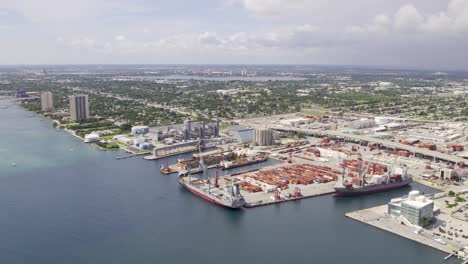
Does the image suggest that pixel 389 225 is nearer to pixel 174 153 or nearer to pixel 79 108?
pixel 174 153

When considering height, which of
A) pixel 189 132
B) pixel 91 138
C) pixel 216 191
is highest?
pixel 189 132

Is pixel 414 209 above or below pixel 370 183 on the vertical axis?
above

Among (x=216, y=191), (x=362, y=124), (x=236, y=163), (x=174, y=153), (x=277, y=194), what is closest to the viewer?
(x=277, y=194)

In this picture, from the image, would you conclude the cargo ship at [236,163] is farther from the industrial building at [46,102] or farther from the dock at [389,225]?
the industrial building at [46,102]

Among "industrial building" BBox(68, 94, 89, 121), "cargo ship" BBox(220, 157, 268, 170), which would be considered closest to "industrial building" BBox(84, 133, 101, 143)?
"industrial building" BBox(68, 94, 89, 121)

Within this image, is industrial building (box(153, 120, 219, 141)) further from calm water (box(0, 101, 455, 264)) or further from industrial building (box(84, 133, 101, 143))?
calm water (box(0, 101, 455, 264))

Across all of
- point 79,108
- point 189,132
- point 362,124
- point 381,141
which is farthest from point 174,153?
point 79,108

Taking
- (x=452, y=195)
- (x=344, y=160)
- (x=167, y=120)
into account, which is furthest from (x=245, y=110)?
(x=452, y=195)
